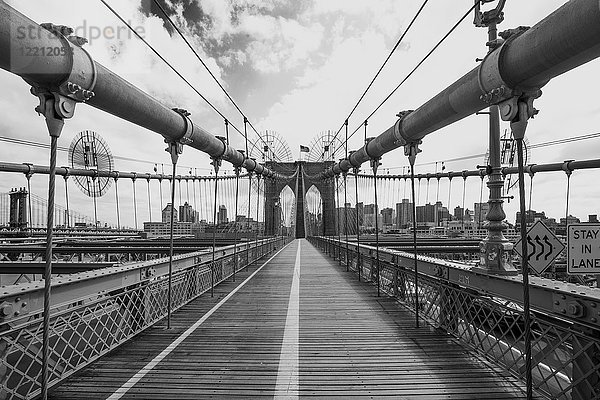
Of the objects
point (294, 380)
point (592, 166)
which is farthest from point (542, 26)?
point (592, 166)

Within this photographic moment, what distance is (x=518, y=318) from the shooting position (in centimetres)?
442

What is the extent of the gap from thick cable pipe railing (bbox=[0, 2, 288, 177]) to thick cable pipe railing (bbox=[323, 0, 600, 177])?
4.11 metres

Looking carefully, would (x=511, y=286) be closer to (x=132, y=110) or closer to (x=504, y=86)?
(x=504, y=86)

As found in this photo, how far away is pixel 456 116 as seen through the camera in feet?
17.7

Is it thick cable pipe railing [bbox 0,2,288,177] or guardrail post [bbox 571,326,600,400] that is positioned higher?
thick cable pipe railing [bbox 0,2,288,177]

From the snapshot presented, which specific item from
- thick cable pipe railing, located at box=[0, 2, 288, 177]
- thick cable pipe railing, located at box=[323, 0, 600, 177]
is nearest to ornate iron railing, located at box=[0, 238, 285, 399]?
thick cable pipe railing, located at box=[0, 2, 288, 177]

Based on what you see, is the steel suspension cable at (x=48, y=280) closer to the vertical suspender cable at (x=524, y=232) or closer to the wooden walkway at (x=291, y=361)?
the wooden walkway at (x=291, y=361)

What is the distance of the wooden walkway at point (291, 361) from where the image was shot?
405 cm

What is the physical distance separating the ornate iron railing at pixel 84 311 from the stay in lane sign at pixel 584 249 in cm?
544

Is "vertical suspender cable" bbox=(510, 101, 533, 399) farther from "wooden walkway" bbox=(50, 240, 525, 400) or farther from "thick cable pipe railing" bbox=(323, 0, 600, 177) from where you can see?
"wooden walkway" bbox=(50, 240, 525, 400)

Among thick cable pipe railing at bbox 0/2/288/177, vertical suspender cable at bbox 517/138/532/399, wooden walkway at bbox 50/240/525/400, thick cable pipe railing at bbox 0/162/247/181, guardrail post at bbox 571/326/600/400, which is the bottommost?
wooden walkway at bbox 50/240/525/400

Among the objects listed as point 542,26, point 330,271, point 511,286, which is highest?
point 542,26

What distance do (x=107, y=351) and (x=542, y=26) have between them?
610cm

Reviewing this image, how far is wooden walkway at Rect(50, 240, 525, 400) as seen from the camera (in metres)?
4.05
